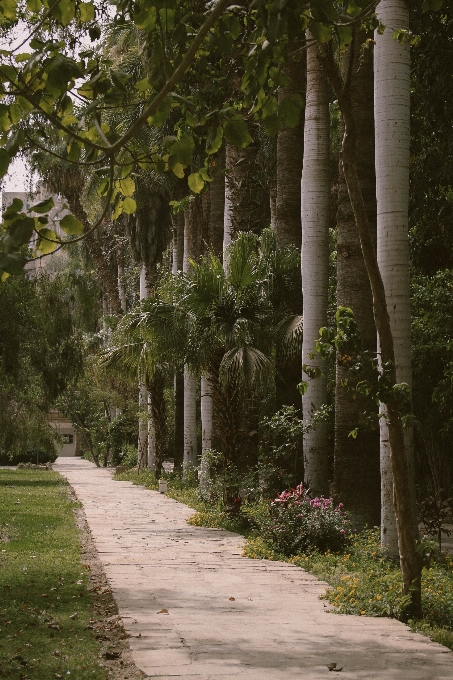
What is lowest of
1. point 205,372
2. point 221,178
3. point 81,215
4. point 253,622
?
point 253,622

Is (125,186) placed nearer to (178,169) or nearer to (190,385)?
(178,169)

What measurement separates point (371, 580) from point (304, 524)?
2950 millimetres

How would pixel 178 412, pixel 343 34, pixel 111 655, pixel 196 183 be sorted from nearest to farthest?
1. pixel 196 183
2. pixel 343 34
3. pixel 111 655
4. pixel 178 412

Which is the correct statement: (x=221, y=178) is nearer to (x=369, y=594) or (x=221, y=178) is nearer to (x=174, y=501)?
(x=174, y=501)

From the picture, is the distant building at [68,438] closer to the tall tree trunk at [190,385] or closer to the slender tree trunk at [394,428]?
the tall tree trunk at [190,385]

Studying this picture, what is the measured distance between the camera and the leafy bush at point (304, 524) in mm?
11852

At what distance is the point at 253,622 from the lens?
8086 millimetres

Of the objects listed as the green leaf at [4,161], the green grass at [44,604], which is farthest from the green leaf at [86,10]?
the green grass at [44,604]

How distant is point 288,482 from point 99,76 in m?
10.1

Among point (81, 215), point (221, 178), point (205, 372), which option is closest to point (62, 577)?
point (205, 372)

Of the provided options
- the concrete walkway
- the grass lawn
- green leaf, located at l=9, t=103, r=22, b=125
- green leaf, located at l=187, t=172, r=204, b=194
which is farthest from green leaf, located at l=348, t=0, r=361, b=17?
the grass lawn

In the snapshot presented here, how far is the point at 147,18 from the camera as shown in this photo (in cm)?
511

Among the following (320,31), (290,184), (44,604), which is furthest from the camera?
(290,184)

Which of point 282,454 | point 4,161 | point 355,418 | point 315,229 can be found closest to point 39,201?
point 315,229
